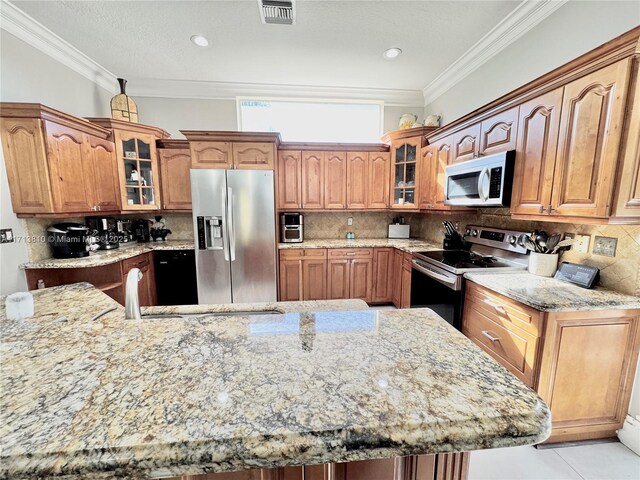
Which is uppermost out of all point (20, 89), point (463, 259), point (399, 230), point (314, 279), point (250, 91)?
point (250, 91)

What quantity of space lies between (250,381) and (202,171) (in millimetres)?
2925

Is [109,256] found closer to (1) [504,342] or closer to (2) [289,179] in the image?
(2) [289,179]

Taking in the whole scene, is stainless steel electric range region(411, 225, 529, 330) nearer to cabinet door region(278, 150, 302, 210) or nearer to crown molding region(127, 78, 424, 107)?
cabinet door region(278, 150, 302, 210)

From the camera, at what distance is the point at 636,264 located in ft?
5.16

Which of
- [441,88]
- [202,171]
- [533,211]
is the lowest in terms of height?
[533,211]

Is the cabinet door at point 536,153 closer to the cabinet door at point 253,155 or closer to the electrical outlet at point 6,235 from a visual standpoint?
the cabinet door at point 253,155

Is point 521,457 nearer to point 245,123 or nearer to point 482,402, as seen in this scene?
point 482,402

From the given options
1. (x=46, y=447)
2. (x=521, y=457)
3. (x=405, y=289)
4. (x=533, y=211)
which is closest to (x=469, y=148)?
(x=533, y=211)

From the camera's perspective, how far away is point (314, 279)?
11.6ft

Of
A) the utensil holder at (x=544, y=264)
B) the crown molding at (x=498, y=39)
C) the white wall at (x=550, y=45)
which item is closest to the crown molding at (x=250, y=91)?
the crown molding at (x=498, y=39)

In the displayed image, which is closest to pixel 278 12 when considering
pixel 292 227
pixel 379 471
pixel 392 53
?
pixel 392 53

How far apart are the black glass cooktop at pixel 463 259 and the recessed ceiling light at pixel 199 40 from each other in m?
3.04

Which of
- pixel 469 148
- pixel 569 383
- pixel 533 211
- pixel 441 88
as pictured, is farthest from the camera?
pixel 441 88

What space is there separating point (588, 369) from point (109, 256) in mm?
3966
